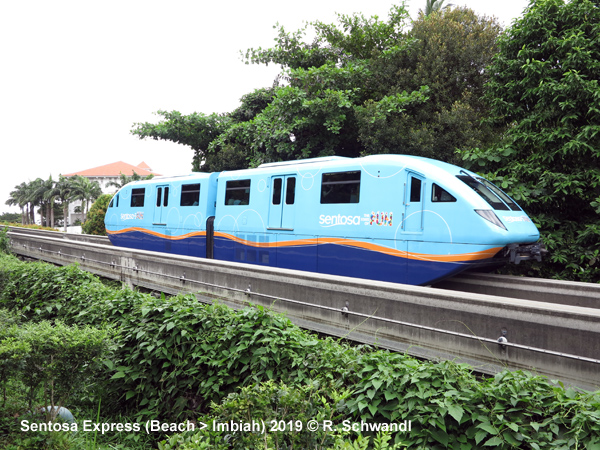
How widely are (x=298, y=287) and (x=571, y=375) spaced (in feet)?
12.3

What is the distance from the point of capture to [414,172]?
8.68 m

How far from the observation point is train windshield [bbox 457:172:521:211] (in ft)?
27.9

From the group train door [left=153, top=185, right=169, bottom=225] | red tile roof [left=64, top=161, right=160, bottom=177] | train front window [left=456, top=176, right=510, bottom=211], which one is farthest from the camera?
red tile roof [left=64, top=161, right=160, bottom=177]

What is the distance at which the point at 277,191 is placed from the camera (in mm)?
11539

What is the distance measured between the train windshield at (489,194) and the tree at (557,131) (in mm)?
2054

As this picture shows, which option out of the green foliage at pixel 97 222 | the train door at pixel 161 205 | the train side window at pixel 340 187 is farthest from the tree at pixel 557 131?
the green foliage at pixel 97 222

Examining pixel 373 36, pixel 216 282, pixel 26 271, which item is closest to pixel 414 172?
pixel 216 282

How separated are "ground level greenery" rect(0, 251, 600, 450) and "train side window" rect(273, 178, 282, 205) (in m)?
5.60

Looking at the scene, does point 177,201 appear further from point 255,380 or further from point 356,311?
point 255,380

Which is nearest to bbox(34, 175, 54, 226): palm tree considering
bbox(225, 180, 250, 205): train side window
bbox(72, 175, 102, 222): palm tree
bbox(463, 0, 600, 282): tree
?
bbox(72, 175, 102, 222): palm tree

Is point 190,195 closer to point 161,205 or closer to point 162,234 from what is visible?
point 161,205

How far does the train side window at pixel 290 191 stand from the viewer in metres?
11.1

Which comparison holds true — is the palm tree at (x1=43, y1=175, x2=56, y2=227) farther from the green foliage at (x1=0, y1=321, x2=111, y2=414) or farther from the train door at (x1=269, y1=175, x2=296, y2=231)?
the green foliage at (x1=0, y1=321, x2=111, y2=414)

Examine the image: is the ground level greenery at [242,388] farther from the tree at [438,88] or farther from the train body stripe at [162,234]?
the tree at [438,88]
